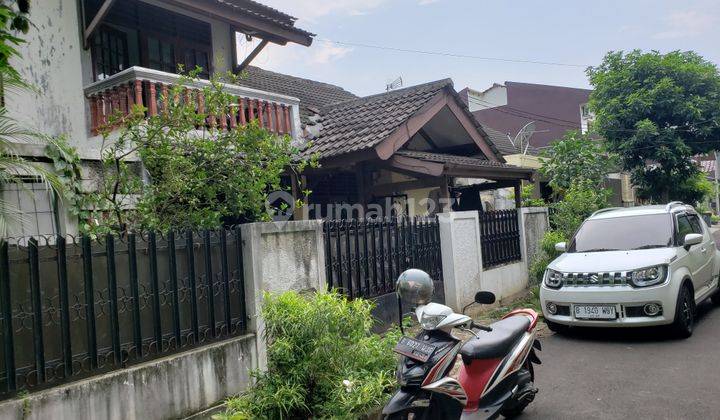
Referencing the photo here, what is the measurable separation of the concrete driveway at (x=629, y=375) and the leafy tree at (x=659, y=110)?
977 centimetres

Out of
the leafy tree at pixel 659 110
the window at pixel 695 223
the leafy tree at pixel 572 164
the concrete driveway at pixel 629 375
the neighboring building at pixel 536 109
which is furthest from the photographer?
the neighboring building at pixel 536 109

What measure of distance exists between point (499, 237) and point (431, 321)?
20.8 feet

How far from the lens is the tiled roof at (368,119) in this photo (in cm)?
895

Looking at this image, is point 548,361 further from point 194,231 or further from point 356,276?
point 194,231

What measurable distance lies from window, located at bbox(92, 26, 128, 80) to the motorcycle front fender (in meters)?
6.97

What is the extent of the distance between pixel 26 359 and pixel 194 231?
1.61 meters

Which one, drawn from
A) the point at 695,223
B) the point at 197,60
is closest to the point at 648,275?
the point at 695,223

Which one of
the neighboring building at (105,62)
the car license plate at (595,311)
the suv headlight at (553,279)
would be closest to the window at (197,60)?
the neighboring building at (105,62)

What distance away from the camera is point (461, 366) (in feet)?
13.1

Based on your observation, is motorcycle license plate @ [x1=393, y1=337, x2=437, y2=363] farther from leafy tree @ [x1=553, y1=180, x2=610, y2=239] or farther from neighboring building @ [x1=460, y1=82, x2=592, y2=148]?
neighboring building @ [x1=460, y1=82, x2=592, y2=148]

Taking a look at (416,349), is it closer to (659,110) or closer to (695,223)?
(695,223)

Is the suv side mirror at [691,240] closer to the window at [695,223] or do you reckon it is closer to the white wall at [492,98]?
the window at [695,223]

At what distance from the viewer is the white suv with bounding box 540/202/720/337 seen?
20.1ft

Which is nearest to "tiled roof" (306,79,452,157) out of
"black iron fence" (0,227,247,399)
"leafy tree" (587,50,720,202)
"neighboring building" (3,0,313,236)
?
"neighboring building" (3,0,313,236)
